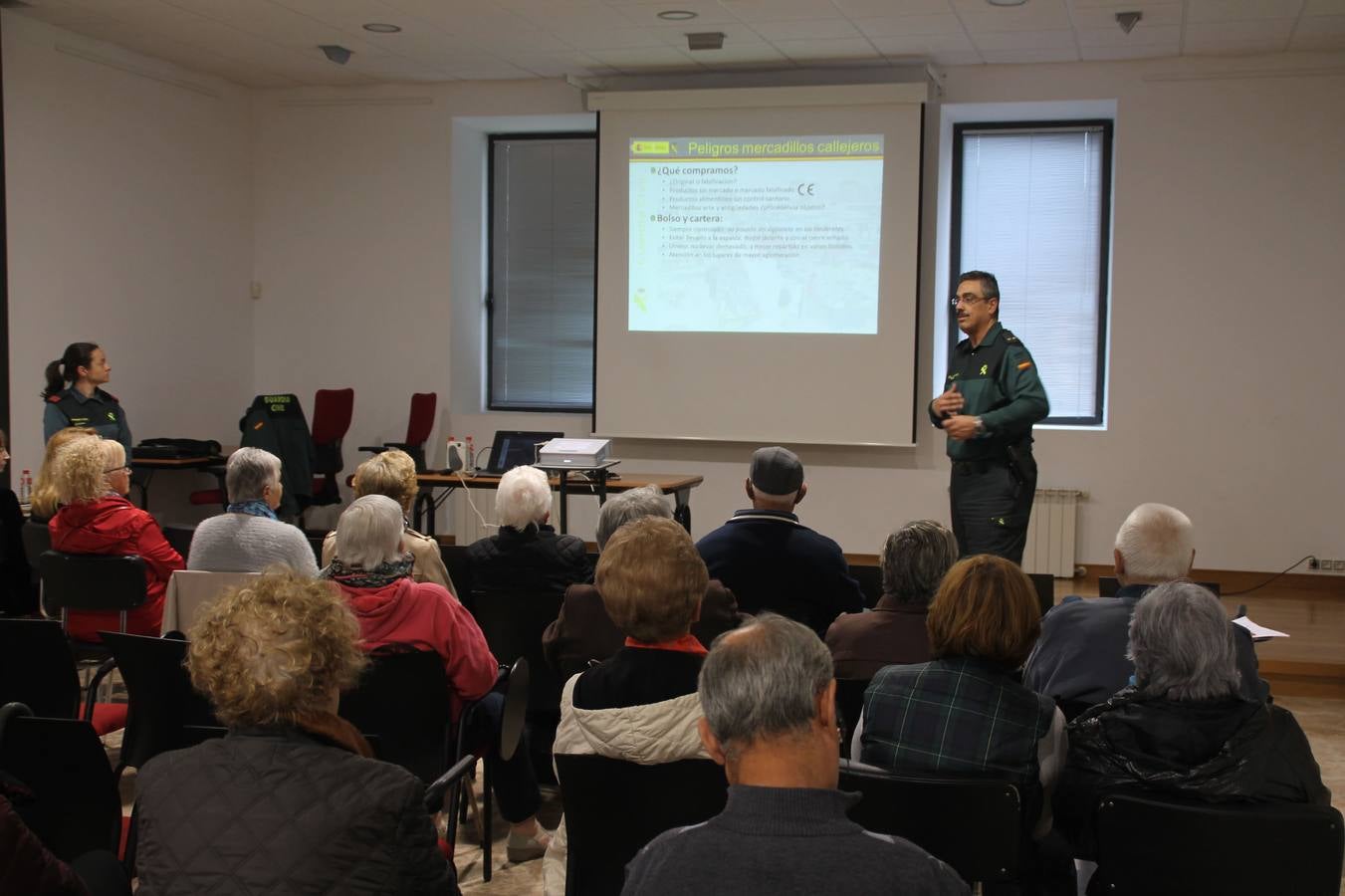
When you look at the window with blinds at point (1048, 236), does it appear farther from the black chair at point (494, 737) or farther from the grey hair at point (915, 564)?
the black chair at point (494, 737)

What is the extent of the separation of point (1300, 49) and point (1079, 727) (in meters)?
6.26

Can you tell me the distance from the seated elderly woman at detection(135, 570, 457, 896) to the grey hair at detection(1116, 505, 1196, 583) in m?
2.04

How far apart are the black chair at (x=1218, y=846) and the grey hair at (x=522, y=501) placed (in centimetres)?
210

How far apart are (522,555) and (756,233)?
4.61 m

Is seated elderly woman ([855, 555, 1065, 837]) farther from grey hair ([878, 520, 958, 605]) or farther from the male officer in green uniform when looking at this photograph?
the male officer in green uniform

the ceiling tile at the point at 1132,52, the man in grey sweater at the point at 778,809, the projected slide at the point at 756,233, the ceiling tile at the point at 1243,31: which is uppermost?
the ceiling tile at the point at 1132,52

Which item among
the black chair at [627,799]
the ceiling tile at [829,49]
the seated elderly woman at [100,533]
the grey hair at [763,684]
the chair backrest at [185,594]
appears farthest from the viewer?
the ceiling tile at [829,49]

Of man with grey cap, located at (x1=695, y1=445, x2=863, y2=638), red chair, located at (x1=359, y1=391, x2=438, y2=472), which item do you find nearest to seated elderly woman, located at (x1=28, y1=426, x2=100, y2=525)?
man with grey cap, located at (x1=695, y1=445, x2=863, y2=638)

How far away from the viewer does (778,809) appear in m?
1.30

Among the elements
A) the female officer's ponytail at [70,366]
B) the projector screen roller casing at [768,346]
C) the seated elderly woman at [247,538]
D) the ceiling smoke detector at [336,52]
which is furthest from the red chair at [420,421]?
the seated elderly woman at [247,538]

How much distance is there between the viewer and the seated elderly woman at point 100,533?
4.11 meters

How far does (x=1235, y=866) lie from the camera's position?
2.00 meters

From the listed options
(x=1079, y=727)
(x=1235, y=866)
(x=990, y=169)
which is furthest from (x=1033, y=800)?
(x=990, y=169)

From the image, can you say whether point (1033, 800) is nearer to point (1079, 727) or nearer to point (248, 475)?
point (1079, 727)
